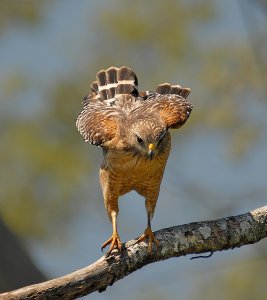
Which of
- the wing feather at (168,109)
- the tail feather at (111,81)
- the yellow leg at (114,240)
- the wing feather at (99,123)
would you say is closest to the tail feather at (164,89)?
the wing feather at (168,109)

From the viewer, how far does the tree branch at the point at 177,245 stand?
7344mm

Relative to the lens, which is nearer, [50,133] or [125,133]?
[125,133]

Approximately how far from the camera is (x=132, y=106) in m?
9.83

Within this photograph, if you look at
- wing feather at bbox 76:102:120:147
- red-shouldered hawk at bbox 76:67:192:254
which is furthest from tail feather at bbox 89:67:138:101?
wing feather at bbox 76:102:120:147

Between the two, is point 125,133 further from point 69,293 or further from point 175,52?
point 175,52

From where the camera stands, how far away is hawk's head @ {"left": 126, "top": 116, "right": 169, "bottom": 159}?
27.6 ft

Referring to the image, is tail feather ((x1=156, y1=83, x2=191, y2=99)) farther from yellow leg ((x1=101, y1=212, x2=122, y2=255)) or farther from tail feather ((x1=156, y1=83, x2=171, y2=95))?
yellow leg ((x1=101, y1=212, x2=122, y2=255))

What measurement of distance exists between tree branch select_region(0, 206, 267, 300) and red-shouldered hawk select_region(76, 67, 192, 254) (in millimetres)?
118

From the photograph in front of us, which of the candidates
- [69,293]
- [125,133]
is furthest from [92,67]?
[69,293]

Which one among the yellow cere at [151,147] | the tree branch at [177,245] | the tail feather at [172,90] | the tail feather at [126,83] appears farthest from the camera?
the tail feather at [172,90]

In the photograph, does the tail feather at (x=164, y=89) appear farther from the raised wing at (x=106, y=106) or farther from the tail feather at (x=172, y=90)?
the raised wing at (x=106, y=106)

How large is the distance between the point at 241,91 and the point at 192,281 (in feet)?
11.0

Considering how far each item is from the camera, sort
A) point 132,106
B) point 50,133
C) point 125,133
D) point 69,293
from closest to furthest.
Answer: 1. point 69,293
2. point 125,133
3. point 132,106
4. point 50,133

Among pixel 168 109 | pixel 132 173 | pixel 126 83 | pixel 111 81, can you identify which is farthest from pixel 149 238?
pixel 111 81
